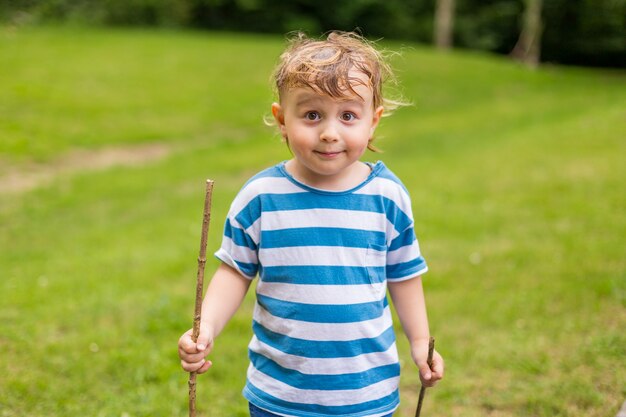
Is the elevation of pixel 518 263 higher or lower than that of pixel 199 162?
higher

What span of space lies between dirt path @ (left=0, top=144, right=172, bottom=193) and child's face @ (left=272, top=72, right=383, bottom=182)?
7720 mm

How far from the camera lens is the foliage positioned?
31.6 m

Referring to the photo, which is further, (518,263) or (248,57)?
(248,57)

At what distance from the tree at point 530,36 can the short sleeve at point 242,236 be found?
99.1 ft

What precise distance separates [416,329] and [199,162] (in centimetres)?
901

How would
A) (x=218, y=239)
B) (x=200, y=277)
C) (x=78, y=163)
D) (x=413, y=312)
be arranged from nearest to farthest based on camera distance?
1. (x=200, y=277)
2. (x=413, y=312)
3. (x=218, y=239)
4. (x=78, y=163)

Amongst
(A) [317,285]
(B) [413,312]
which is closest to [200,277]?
(A) [317,285]

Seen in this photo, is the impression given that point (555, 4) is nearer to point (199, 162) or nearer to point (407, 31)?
point (407, 31)

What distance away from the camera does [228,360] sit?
4.17 m

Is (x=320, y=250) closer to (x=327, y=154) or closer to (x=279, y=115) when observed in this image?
(x=327, y=154)

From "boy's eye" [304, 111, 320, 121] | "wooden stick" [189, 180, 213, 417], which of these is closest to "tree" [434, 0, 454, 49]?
"boy's eye" [304, 111, 320, 121]

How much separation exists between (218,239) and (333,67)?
16.2 ft

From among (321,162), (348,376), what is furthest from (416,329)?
(321,162)

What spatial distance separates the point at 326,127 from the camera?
6.84 ft
